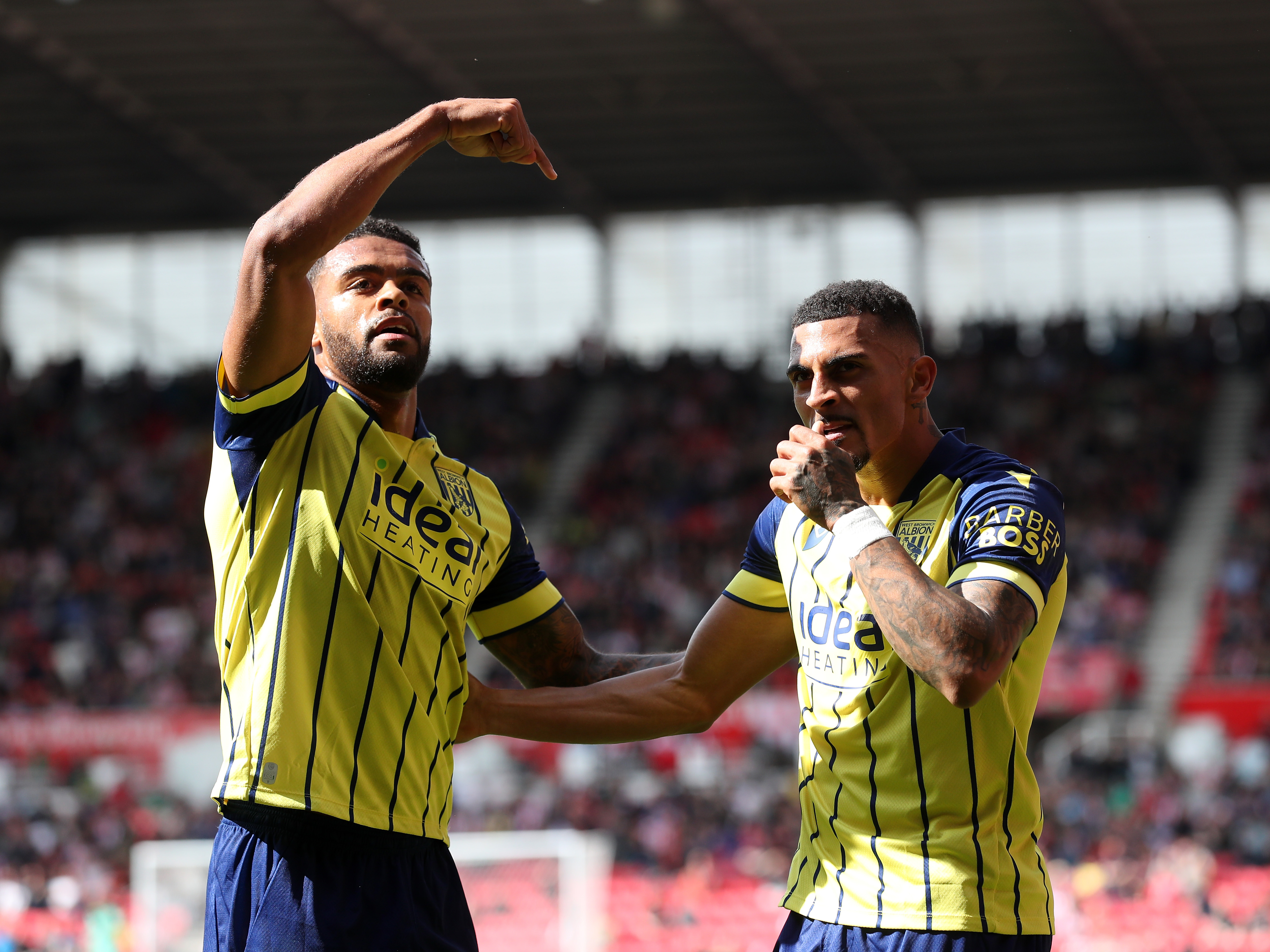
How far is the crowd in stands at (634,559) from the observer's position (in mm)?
17266

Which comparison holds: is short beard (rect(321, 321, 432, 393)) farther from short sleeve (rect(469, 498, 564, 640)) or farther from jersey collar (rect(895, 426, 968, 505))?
jersey collar (rect(895, 426, 968, 505))

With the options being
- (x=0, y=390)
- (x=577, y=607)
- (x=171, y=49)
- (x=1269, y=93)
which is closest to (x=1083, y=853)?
(x=577, y=607)

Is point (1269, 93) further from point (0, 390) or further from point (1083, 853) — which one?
point (0, 390)

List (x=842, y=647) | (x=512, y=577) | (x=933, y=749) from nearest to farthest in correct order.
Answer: (x=933, y=749) → (x=842, y=647) → (x=512, y=577)

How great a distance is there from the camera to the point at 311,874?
3369mm

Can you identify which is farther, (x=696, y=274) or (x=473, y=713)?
(x=696, y=274)

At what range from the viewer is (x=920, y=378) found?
3.71 m

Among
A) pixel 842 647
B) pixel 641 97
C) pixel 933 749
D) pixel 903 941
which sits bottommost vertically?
pixel 903 941

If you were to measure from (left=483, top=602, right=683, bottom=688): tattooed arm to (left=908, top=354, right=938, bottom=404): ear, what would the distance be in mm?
1220

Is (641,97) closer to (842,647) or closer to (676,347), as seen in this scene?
(676,347)

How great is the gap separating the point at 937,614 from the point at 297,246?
1636mm

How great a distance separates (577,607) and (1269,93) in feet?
50.8

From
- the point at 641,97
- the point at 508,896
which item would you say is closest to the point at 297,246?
the point at 508,896

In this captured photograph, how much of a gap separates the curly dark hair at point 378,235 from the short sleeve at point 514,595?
2.69ft
